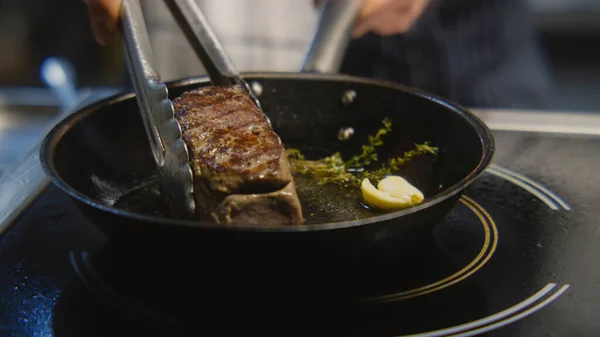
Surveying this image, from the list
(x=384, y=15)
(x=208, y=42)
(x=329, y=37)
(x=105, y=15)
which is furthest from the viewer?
(x=384, y=15)

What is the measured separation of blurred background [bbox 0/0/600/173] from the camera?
7.36 feet

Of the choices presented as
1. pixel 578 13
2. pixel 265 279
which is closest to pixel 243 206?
pixel 265 279

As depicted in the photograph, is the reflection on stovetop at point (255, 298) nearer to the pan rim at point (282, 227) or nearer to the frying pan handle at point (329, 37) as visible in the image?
the pan rim at point (282, 227)

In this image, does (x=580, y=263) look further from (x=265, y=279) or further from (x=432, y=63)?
(x=432, y=63)

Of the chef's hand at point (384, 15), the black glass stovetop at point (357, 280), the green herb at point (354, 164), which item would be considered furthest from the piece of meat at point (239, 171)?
the chef's hand at point (384, 15)

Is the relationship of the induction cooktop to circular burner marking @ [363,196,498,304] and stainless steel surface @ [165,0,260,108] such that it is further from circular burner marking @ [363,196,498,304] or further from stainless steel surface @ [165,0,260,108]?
stainless steel surface @ [165,0,260,108]

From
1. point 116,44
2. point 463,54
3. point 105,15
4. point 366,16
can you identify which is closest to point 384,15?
point 366,16

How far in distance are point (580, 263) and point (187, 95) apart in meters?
0.84

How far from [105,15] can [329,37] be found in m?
0.53

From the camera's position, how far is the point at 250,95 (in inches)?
54.2

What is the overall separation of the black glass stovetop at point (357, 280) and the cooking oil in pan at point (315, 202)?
0.12 m

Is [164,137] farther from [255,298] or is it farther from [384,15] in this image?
[384,15]

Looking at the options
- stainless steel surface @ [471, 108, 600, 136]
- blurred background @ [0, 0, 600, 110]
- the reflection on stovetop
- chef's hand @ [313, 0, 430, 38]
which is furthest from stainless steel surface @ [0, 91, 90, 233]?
stainless steel surface @ [471, 108, 600, 136]

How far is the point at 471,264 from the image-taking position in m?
1.09
